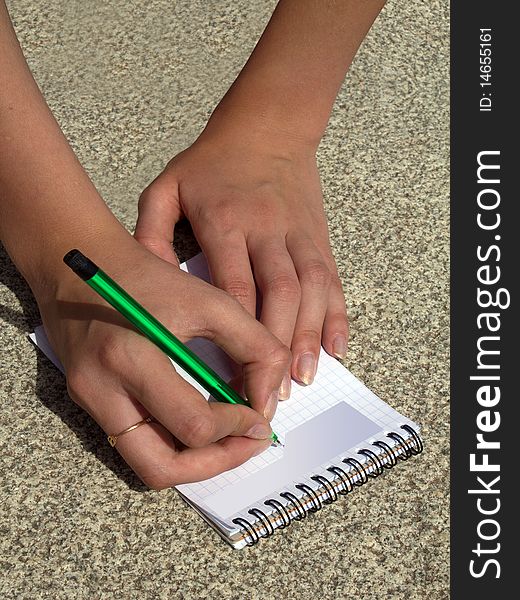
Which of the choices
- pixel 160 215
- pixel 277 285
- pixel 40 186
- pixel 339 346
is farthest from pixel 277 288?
pixel 40 186

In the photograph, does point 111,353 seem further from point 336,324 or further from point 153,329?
point 336,324

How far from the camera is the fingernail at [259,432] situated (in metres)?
1.20

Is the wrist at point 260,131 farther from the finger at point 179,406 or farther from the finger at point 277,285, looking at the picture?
the finger at point 179,406

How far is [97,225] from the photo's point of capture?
1340 mm

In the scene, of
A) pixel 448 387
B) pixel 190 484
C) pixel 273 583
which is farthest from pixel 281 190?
pixel 273 583

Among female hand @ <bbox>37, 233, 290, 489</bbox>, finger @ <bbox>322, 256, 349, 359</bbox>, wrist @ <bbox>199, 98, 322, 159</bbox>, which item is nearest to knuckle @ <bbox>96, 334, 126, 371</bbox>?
female hand @ <bbox>37, 233, 290, 489</bbox>

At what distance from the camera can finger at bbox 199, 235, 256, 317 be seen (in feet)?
4.58

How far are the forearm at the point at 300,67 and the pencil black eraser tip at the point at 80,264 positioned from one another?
0.57 m

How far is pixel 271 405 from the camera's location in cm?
124

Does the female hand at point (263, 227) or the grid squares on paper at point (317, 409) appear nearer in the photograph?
the grid squares on paper at point (317, 409)

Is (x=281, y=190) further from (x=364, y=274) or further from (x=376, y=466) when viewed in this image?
(x=376, y=466)

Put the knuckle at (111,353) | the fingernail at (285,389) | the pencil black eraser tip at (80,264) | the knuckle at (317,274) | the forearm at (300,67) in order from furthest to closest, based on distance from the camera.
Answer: the forearm at (300,67) → the knuckle at (317,274) → the fingernail at (285,389) → the knuckle at (111,353) → the pencil black eraser tip at (80,264)

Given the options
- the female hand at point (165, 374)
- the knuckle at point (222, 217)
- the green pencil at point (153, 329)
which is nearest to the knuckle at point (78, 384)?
the female hand at point (165, 374)

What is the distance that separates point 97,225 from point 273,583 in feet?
1.65
